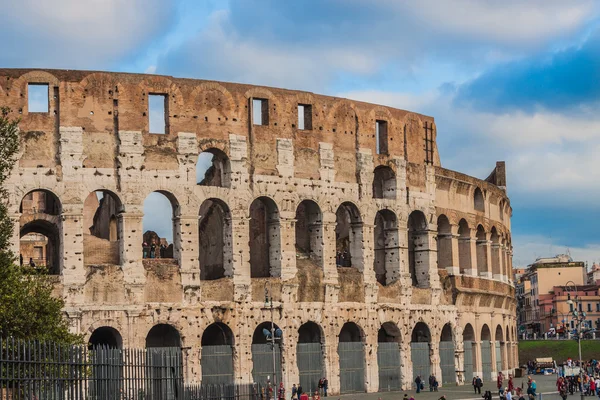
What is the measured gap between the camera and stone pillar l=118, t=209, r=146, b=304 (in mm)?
36812

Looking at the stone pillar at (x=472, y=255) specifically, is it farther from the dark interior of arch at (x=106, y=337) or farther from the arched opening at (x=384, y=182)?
the dark interior of arch at (x=106, y=337)

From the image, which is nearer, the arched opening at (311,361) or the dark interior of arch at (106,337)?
the dark interior of arch at (106,337)

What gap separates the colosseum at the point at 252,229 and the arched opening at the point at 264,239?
0.22 feet

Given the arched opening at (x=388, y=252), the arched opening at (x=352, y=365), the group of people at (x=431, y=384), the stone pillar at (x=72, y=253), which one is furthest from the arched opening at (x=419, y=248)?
the stone pillar at (x=72, y=253)

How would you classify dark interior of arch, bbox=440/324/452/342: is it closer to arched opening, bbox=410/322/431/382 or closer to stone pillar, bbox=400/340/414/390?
arched opening, bbox=410/322/431/382

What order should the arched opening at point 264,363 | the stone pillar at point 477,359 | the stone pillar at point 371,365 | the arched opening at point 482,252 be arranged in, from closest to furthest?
the arched opening at point 264,363 → the stone pillar at point 371,365 → the stone pillar at point 477,359 → the arched opening at point 482,252

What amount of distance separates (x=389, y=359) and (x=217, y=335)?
7648 mm

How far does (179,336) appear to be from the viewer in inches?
1483

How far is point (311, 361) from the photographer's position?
1603 inches

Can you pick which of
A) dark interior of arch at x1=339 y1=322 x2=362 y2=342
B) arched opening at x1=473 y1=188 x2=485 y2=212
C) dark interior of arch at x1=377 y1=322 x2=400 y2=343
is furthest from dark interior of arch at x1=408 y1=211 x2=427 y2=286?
arched opening at x1=473 y1=188 x2=485 y2=212

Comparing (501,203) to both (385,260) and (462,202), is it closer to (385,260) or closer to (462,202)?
(462,202)

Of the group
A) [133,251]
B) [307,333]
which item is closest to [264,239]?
[307,333]

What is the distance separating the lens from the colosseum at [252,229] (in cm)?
3681

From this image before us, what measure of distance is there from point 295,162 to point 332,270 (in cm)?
440
